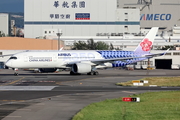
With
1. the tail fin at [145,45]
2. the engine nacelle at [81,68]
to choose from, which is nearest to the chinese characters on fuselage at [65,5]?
the tail fin at [145,45]

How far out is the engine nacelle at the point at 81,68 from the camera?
200 feet

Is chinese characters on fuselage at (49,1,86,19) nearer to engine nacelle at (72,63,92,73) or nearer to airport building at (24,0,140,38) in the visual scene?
airport building at (24,0,140,38)

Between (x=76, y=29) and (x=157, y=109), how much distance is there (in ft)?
479

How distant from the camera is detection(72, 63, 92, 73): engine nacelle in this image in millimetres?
60844

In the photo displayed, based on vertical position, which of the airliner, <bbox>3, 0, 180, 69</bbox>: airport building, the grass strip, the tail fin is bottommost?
the grass strip

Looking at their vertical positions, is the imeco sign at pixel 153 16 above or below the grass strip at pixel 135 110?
above

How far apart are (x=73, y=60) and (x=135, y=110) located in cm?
3875

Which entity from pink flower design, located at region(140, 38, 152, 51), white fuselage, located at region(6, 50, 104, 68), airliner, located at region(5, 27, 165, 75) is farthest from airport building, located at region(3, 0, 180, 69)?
white fuselage, located at region(6, 50, 104, 68)

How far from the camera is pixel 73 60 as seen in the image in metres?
63.6

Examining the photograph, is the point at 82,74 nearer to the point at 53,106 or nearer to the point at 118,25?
the point at 53,106

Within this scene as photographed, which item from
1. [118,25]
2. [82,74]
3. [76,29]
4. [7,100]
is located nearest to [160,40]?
[118,25]

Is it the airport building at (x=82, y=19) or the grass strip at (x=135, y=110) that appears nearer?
the grass strip at (x=135, y=110)

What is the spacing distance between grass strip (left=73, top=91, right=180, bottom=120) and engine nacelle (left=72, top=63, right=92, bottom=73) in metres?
29.9

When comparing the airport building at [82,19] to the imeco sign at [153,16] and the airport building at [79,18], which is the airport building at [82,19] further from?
the imeco sign at [153,16]
